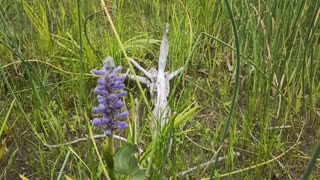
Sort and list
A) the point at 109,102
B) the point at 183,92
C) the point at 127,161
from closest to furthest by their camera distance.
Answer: the point at 109,102 < the point at 127,161 < the point at 183,92

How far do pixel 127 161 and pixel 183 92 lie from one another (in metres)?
0.73

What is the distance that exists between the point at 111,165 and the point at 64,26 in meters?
1.12

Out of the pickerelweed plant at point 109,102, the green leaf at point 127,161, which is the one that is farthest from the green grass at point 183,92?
the pickerelweed plant at point 109,102

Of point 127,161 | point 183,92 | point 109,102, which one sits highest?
point 109,102

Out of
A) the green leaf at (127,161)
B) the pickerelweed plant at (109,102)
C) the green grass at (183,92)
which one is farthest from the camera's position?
the green grass at (183,92)

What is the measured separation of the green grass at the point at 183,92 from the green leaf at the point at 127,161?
0.58 ft

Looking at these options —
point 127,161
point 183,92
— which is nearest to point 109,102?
point 127,161

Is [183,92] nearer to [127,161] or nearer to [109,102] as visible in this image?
[127,161]

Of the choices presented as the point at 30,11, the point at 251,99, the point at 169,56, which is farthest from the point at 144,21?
the point at 251,99

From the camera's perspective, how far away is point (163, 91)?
1376 millimetres

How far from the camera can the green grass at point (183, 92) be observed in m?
1.21

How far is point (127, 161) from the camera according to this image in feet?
2.52

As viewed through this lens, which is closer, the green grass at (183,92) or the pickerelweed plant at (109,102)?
the pickerelweed plant at (109,102)

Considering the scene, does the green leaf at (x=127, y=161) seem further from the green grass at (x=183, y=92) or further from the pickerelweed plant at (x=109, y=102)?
the green grass at (x=183, y=92)
